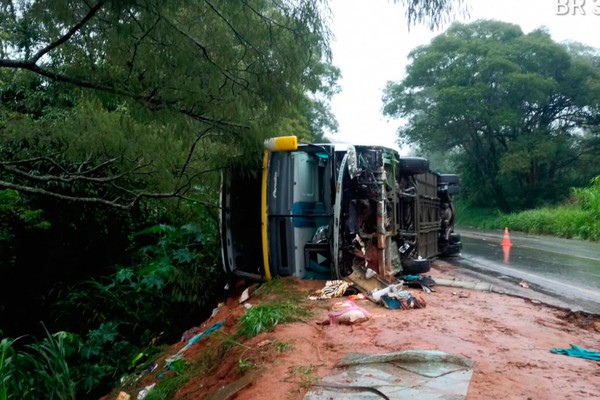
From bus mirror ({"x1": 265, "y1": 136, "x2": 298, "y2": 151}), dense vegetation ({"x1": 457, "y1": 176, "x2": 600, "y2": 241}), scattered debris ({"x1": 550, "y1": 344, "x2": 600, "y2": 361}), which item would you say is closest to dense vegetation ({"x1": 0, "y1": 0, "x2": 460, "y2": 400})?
bus mirror ({"x1": 265, "y1": 136, "x2": 298, "y2": 151})

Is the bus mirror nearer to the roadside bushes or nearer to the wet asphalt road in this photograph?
the roadside bushes

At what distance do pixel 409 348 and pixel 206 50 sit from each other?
2.92 m

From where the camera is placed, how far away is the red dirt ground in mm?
3416

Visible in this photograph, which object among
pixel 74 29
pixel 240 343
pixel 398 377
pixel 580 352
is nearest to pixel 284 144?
pixel 240 343

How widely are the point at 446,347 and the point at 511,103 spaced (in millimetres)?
27266

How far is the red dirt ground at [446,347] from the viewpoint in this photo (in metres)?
3.42

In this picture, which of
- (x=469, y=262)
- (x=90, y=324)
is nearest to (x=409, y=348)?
(x=90, y=324)

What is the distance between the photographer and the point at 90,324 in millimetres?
8125

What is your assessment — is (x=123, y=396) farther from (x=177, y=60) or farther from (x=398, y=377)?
(x=177, y=60)

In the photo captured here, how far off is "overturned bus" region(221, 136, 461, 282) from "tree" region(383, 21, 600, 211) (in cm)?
2255

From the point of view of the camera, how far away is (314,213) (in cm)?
677

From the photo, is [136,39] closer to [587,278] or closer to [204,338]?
[204,338]

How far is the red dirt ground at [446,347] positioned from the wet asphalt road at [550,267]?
5.37ft

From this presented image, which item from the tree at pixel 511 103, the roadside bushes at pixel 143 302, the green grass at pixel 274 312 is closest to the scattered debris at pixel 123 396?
the green grass at pixel 274 312
